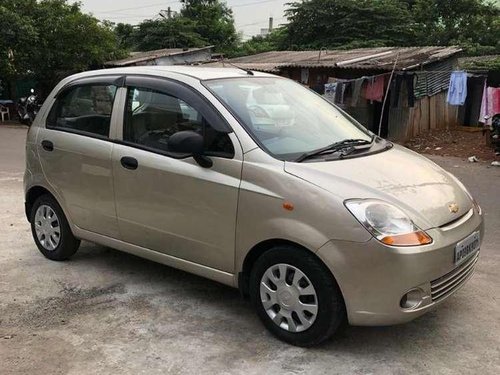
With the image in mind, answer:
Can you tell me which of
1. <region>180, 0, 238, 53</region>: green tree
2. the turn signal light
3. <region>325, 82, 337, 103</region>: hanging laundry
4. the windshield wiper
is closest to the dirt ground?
<region>325, 82, 337, 103</region>: hanging laundry

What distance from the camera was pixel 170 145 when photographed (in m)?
3.62

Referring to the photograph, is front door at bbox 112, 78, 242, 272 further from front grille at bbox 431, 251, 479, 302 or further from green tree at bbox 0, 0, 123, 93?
green tree at bbox 0, 0, 123, 93

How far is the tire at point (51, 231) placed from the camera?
4819 mm

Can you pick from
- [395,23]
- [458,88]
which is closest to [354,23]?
[395,23]

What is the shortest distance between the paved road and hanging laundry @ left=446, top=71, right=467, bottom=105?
1021cm

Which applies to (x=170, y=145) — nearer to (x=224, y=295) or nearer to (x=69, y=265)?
(x=224, y=295)

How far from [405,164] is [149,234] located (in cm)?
187

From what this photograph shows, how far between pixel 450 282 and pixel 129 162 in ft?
7.62

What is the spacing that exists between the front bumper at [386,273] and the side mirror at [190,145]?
3.34 feet

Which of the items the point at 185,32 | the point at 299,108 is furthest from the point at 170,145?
the point at 185,32

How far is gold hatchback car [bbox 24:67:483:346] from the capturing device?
10.2 ft

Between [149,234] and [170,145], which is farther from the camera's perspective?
[149,234]

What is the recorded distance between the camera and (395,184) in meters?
3.36

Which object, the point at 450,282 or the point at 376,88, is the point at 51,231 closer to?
the point at 450,282
